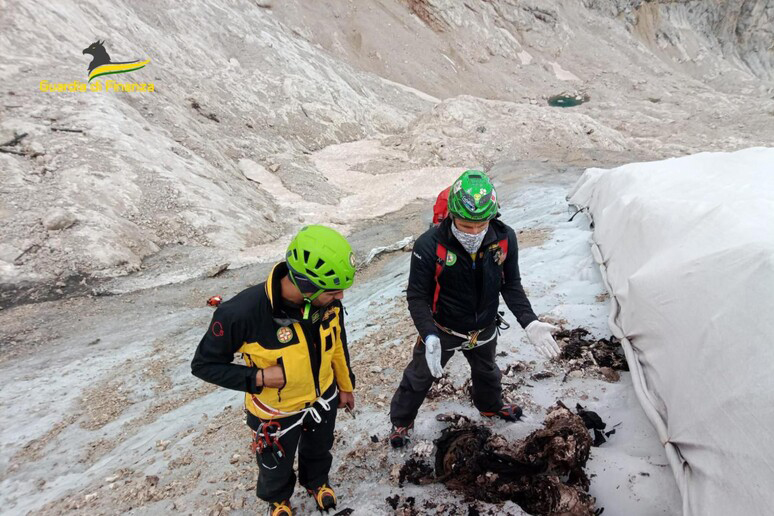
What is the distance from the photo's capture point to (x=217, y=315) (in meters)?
2.23

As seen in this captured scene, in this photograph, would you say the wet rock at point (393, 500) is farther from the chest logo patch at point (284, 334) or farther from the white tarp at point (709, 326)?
the white tarp at point (709, 326)

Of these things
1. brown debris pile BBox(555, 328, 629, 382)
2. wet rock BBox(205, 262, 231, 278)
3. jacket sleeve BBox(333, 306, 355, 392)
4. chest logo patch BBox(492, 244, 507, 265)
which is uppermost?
chest logo patch BBox(492, 244, 507, 265)

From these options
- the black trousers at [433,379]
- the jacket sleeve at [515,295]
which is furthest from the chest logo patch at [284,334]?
the jacket sleeve at [515,295]

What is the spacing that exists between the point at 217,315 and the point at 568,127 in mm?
18332

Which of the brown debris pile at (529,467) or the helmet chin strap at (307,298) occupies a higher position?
the helmet chin strap at (307,298)

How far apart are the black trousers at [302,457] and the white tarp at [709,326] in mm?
1955

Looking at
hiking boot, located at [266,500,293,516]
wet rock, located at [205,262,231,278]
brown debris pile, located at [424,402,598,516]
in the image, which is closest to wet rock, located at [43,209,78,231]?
wet rock, located at [205,262,231,278]

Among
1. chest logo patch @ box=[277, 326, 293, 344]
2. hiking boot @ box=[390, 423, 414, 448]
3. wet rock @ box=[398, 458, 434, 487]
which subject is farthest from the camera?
hiking boot @ box=[390, 423, 414, 448]

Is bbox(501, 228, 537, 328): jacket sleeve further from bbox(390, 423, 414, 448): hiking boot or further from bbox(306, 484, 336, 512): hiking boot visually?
bbox(306, 484, 336, 512): hiking boot

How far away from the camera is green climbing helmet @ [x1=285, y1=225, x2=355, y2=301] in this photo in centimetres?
216

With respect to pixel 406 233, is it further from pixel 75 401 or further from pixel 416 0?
pixel 416 0

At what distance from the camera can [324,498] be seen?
2.79 metres

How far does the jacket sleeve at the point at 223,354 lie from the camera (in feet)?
7.29

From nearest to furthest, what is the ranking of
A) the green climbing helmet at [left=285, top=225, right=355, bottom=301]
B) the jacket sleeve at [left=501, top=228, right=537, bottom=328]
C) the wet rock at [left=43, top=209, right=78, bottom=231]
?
the green climbing helmet at [left=285, top=225, right=355, bottom=301]
the jacket sleeve at [left=501, top=228, right=537, bottom=328]
the wet rock at [left=43, top=209, right=78, bottom=231]
